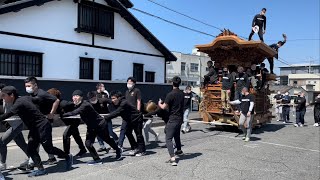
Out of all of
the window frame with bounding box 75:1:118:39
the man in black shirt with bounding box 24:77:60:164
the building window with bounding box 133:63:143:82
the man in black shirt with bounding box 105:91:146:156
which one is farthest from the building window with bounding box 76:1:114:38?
the man in black shirt with bounding box 24:77:60:164

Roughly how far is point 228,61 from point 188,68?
4819cm

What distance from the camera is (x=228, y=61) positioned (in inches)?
568

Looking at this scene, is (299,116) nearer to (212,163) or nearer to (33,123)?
(212,163)

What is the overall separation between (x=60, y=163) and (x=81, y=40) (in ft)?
38.6

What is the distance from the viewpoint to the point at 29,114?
6.56 metres

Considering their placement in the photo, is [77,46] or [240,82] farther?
[77,46]

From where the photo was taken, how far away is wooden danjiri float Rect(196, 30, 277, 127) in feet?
44.3

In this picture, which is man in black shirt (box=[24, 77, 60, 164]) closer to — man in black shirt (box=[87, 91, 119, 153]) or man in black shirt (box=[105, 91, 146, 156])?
man in black shirt (box=[87, 91, 119, 153])

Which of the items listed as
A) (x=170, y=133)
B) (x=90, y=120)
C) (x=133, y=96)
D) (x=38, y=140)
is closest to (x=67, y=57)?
(x=133, y=96)

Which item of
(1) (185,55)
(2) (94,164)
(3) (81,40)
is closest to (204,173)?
(2) (94,164)

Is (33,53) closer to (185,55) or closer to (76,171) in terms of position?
(76,171)

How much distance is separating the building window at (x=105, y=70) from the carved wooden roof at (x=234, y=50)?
7155 millimetres

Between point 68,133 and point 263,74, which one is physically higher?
point 263,74

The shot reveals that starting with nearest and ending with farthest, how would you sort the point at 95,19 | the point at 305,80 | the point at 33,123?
the point at 33,123 → the point at 95,19 → the point at 305,80
